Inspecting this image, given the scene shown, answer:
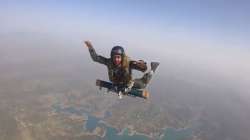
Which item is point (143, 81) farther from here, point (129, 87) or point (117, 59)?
point (117, 59)

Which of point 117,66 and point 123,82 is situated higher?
point 117,66

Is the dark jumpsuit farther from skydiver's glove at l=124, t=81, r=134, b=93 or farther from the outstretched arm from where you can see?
skydiver's glove at l=124, t=81, r=134, b=93

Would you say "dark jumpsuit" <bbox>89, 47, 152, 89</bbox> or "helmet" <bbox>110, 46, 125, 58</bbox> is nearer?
"helmet" <bbox>110, 46, 125, 58</bbox>

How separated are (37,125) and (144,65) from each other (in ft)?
629

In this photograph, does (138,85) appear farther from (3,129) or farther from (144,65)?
(3,129)

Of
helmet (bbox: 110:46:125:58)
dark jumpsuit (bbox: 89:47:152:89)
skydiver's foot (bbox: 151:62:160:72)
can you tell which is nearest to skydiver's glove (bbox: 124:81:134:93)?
dark jumpsuit (bbox: 89:47:152:89)

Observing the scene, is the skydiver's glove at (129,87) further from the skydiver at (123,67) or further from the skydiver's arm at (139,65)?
the skydiver's arm at (139,65)

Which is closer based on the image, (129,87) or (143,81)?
(129,87)

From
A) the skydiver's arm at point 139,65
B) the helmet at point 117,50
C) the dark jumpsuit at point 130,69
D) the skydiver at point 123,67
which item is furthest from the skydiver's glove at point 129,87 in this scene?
the helmet at point 117,50

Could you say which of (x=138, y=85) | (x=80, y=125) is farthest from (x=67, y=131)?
(x=138, y=85)

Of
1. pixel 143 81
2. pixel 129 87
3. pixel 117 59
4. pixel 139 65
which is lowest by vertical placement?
pixel 129 87

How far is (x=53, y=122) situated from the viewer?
647 ft

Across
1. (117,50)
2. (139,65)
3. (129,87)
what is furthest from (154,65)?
(117,50)

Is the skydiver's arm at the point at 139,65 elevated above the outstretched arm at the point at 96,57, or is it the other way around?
the outstretched arm at the point at 96,57
